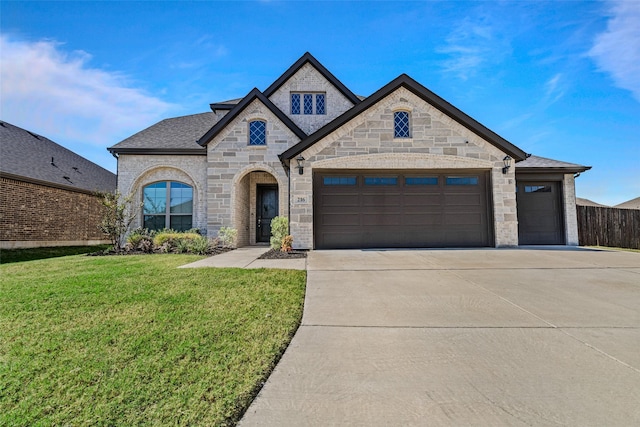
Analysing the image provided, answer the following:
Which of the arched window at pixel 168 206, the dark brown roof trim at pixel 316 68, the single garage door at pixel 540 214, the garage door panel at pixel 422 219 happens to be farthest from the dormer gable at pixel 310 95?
the single garage door at pixel 540 214

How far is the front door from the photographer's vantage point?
14.2 meters

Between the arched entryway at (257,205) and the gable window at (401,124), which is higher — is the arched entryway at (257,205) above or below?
below

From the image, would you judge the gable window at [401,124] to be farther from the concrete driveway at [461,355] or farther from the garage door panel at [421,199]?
the concrete driveway at [461,355]

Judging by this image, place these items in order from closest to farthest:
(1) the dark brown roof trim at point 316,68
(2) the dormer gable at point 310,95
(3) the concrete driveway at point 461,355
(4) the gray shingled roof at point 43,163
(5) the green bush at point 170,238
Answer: (3) the concrete driveway at point 461,355 → (5) the green bush at point 170,238 → (4) the gray shingled roof at point 43,163 → (1) the dark brown roof trim at point 316,68 → (2) the dormer gable at point 310,95

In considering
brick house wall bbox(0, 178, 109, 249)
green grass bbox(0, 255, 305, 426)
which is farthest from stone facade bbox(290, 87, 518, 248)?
brick house wall bbox(0, 178, 109, 249)

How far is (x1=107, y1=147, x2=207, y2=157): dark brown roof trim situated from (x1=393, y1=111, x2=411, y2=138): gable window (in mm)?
7988

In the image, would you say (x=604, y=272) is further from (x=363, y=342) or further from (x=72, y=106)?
(x=72, y=106)

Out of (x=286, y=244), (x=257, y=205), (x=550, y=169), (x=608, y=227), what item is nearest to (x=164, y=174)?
(x=257, y=205)

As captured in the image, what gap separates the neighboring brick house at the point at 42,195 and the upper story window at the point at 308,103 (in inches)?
461

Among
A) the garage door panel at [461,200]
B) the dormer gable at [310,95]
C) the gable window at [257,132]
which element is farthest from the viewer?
the dormer gable at [310,95]

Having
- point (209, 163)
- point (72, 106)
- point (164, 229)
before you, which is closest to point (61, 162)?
point (72, 106)

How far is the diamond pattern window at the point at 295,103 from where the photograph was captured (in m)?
14.4

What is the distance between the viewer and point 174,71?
33.4 feet

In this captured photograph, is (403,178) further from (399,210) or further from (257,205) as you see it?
(257,205)
